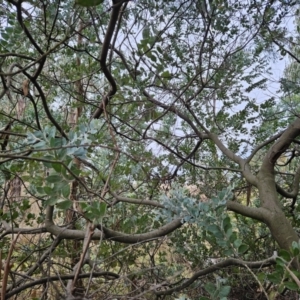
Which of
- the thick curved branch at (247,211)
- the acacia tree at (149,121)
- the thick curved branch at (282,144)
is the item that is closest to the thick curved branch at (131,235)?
the acacia tree at (149,121)

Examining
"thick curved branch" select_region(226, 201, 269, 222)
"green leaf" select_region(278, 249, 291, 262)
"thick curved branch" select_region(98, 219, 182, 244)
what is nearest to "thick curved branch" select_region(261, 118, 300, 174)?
"thick curved branch" select_region(226, 201, 269, 222)

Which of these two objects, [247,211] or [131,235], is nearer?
[131,235]

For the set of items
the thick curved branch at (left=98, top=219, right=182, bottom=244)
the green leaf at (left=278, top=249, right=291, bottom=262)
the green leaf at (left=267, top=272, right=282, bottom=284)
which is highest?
the thick curved branch at (left=98, top=219, right=182, bottom=244)

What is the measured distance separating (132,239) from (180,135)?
89cm

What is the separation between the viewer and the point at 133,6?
58.8 inches

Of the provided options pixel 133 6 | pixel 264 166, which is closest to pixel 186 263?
pixel 264 166

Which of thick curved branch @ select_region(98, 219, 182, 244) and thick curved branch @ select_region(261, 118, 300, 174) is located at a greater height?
thick curved branch @ select_region(261, 118, 300, 174)

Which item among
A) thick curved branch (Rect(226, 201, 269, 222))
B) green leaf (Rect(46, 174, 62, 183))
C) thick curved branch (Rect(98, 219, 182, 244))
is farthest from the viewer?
thick curved branch (Rect(226, 201, 269, 222))

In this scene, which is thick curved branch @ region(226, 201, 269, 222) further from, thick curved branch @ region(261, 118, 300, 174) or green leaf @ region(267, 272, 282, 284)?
green leaf @ region(267, 272, 282, 284)

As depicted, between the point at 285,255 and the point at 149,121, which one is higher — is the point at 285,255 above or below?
below

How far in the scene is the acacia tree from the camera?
1.20 metres

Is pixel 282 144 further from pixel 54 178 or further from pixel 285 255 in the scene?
pixel 54 178

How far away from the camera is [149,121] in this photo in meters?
1.58

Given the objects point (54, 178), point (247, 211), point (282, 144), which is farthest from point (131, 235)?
point (282, 144)
